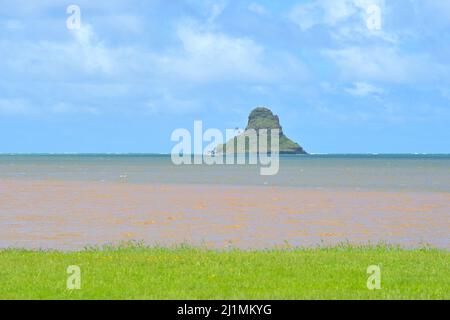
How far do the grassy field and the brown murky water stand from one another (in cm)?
643

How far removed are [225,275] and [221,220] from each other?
21.1 m

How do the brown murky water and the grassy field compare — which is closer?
the grassy field

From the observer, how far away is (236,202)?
5294 cm

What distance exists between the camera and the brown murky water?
3069 centimetres

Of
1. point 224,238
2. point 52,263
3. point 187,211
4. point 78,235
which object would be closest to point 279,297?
point 52,263

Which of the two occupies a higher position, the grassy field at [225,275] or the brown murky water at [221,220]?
the brown murky water at [221,220]

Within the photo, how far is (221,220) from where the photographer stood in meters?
39.0

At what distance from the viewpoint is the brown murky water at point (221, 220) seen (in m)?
30.7

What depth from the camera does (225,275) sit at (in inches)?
707

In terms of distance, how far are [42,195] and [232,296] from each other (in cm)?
4718

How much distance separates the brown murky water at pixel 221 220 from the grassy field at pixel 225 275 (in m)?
6.43

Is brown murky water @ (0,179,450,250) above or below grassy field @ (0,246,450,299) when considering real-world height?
above

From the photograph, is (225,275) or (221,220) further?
(221,220)

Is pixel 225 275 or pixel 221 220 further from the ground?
pixel 221 220
